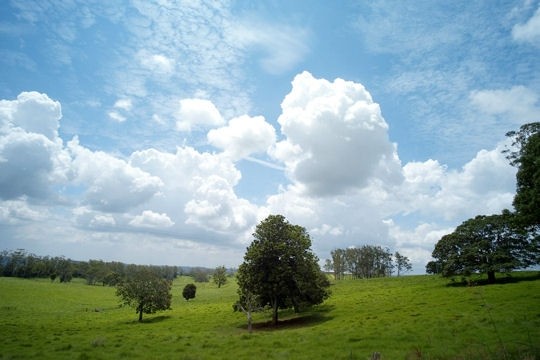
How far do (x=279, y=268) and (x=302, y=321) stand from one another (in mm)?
8032

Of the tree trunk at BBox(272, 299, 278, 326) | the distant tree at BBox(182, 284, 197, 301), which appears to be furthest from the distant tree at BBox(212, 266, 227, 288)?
the tree trunk at BBox(272, 299, 278, 326)

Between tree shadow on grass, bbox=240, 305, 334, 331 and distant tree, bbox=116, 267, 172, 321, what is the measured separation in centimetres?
2286

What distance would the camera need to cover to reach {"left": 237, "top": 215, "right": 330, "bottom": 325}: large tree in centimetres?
4541

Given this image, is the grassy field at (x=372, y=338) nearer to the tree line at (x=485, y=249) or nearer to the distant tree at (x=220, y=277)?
the tree line at (x=485, y=249)

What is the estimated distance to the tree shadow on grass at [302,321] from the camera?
42.2 m

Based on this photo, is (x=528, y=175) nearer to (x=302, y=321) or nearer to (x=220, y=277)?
(x=302, y=321)

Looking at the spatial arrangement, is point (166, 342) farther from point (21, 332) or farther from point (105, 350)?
point (21, 332)

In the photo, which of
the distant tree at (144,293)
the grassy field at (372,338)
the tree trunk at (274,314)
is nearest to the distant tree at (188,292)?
the distant tree at (144,293)

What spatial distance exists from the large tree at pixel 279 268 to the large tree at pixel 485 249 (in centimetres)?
2742

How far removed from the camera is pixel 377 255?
157 meters

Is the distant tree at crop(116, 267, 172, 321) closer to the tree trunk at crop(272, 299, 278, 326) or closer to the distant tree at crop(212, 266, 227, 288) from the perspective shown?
the tree trunk at crop(272, 299, 278, 326)

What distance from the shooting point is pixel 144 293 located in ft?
202

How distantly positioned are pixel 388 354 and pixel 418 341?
4.17 metres

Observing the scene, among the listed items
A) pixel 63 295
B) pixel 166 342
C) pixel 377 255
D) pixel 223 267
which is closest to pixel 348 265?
pixel 377 255
